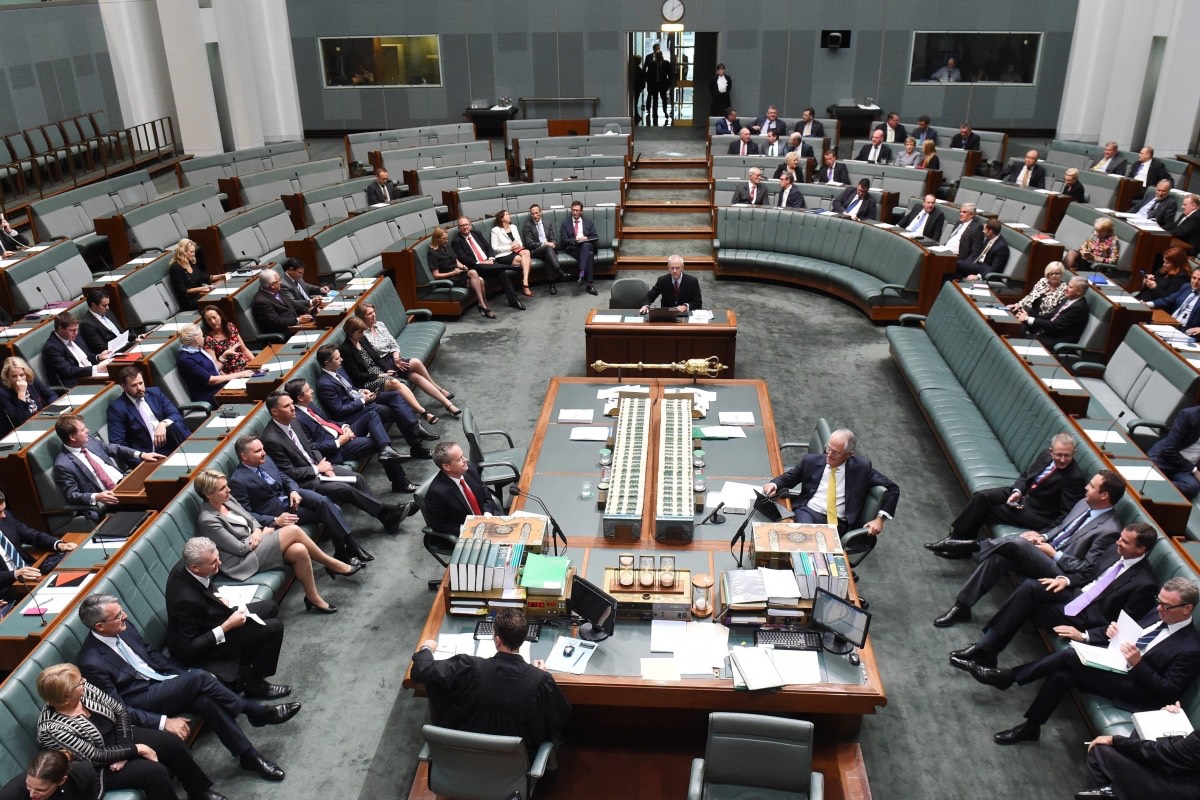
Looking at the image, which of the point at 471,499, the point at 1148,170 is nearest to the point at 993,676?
the point at 471,499

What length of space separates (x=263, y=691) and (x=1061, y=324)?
7.27 meters

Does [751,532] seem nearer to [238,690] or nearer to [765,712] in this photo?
[765,712]

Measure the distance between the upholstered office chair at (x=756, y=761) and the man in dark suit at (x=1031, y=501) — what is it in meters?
2.63

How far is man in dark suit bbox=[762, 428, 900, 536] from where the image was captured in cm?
587

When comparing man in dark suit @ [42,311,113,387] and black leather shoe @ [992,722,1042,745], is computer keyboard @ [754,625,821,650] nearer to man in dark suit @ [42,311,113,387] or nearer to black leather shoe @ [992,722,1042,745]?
black leather shoe @ [992,722,1042,745]

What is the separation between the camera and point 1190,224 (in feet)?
34.4

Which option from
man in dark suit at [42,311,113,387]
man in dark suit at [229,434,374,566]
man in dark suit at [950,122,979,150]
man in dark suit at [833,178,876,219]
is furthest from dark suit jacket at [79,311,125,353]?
man in dark suit at [950,122,979,150]

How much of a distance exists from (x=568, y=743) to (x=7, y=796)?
2.43 meters

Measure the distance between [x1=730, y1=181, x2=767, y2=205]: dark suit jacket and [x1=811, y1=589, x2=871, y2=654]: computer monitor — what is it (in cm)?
886

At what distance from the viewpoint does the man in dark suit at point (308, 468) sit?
647 cm

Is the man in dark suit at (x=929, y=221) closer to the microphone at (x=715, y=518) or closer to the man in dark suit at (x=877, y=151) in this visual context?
the man in dark suit at (x=877, y=151)

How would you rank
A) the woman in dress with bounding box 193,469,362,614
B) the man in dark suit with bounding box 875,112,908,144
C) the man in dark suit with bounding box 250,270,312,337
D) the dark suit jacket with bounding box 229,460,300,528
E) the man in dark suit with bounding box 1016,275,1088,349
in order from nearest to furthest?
the woman in dress with bounding box 193,469,362,614 → the dark suit jacket with bounding box 229,460,300,528 → the man in dark suit with bounding box 1016,275,1088,349 → the man in dark suit with bounding box 250,270,312,337 → the man in dark suit with bounding box 875,112,908,144

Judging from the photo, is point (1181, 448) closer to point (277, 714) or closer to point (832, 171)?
point (277, 714)

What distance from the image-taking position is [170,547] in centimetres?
536
